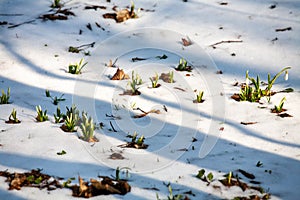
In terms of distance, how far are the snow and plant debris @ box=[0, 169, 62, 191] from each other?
0.28ft

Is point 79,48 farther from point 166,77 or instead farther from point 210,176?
point 210,176

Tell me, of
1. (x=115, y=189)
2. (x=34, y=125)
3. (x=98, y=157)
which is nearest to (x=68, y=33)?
(x=34, y=125)

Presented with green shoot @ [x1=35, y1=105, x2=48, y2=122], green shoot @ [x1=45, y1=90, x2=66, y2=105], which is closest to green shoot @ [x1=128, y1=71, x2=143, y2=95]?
green shoot @ [x1=45, y1=90, x2=66, y2=105]

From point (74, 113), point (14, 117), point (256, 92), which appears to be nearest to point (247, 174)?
point (256, 92)

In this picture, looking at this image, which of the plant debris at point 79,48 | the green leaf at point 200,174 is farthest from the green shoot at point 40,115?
the green leaf at point 200,174

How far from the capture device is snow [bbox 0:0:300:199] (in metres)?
3.78

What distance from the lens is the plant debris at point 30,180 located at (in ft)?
11.2

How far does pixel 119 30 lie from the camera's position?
23.2 feet

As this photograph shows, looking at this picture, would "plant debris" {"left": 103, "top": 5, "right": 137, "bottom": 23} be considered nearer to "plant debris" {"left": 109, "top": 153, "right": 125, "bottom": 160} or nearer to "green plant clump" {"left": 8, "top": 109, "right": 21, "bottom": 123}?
"green plant clump" {"left": 8, "top": 109, "right": 21, "bottom": 123}

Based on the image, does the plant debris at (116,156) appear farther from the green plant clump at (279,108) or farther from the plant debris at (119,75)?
the green plant clump at (279,108)

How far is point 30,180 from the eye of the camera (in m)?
3.46

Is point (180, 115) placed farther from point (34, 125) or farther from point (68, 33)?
point (68, 33)

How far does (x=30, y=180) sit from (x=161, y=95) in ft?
8.19

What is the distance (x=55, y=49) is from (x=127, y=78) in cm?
163
